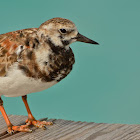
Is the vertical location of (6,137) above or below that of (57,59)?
below

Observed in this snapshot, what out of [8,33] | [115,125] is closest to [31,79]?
[8,33]

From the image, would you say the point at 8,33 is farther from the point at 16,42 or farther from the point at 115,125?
the point at 115,125

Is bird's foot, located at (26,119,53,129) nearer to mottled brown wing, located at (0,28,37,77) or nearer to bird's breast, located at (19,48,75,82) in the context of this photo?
bird's breast, located at (19,48,75,82)

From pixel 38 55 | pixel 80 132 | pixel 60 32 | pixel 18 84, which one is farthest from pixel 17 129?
pixel 60 32

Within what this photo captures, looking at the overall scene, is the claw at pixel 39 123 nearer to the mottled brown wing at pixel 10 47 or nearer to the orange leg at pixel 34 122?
the orange leg at pixel 34 122

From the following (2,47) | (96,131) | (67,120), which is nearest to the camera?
(96,131)

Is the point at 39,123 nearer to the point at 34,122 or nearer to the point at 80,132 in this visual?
the point at 34,122
